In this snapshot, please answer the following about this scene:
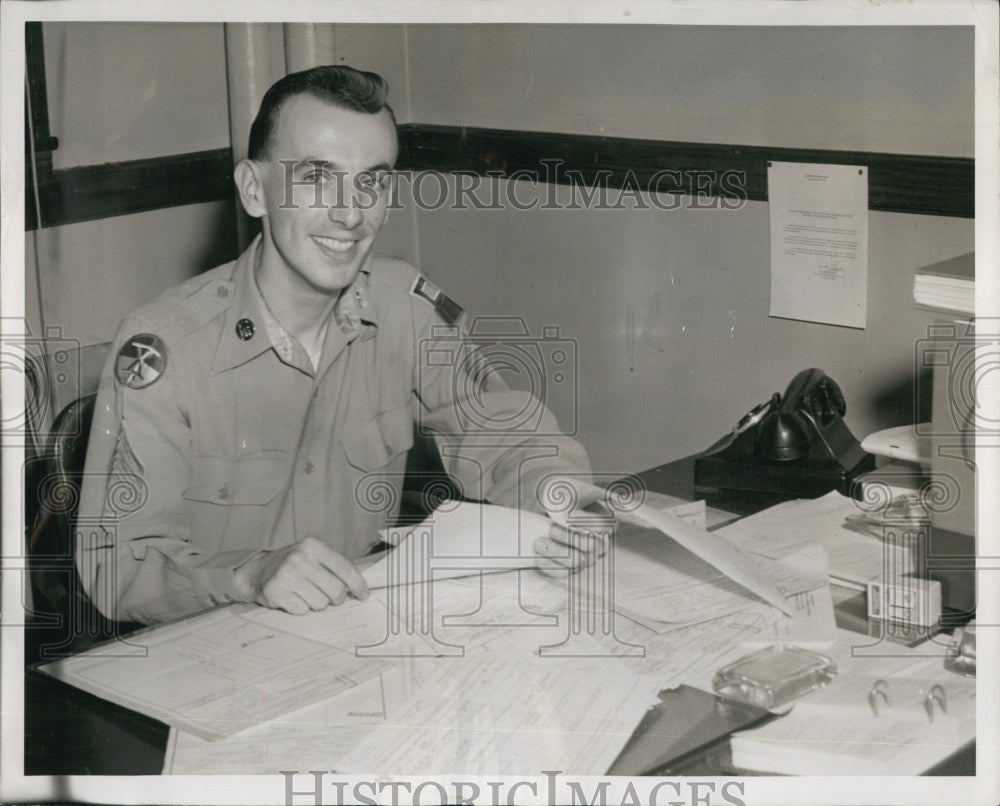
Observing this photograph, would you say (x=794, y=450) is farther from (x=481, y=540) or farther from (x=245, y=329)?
(x=245, y=329)

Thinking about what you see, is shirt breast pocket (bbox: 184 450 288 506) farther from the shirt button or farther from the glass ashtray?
the glass ashtray

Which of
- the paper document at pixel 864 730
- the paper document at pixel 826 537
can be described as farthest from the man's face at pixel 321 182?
the paper document at pixel 864 730

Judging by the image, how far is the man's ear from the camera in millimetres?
1217

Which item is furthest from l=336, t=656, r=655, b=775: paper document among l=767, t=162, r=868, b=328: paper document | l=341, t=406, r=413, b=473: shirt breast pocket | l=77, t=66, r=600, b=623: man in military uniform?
l=767, t=162, r=868, b=328: paper document

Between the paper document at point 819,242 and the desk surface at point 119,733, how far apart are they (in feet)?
0.79

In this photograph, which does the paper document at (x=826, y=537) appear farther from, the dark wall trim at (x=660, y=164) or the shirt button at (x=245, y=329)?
the shirt button at (x=245, y=329)

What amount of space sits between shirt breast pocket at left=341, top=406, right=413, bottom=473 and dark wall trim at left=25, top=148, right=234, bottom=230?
32 cm

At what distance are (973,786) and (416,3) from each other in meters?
1.12

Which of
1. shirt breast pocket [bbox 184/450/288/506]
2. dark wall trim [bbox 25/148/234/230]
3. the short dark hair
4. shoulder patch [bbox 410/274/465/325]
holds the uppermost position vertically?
the short dark hair

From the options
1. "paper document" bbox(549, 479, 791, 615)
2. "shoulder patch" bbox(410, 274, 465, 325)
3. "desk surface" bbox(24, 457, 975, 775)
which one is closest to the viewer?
"desk surface" bbox(24, 457, 975, 775)

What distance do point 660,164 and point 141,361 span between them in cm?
67

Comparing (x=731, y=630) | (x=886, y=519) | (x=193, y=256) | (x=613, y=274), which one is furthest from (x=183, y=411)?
(x=886, y=519)

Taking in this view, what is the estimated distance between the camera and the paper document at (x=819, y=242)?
1.24 meters

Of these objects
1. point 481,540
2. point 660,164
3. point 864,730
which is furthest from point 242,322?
point 864,730
